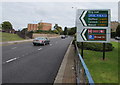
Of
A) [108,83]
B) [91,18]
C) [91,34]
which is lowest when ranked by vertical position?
[108,83]

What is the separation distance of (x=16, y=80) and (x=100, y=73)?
3.96 meters

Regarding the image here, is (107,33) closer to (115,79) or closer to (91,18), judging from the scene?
(91,18)

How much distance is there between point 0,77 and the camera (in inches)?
235

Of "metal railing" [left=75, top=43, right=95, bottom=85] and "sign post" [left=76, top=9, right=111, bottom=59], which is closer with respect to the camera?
"metal railing" [left=75, top=43, right=95, bottom=85]

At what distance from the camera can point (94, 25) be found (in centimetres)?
1034

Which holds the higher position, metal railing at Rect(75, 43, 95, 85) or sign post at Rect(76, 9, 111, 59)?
→ sign post at Rect(76, 9, 111, 59)

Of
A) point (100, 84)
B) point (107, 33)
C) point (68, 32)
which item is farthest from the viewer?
point (68, 32)

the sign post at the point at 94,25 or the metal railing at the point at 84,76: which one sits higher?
the sign post at the point at 94,25

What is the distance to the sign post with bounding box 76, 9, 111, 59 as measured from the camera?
1025 cm

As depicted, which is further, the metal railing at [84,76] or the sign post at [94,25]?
the sign post at [94,25]

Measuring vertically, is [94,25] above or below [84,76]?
above

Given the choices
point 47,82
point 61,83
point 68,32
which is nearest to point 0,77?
point 47,82

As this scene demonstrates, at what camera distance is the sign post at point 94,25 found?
10.2m

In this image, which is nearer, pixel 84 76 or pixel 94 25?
pixel 84 76
